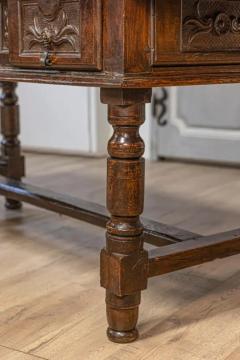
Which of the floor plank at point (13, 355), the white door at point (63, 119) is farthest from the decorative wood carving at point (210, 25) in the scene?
the white door at point (63, 119)

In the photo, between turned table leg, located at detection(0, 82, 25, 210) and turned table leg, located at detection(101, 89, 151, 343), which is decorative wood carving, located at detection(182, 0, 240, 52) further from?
turned table leg, located at detection(0, 82, 25, 210)

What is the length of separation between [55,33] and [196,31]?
0.72ft

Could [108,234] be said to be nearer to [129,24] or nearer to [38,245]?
[129,24]

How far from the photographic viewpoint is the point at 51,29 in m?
1.03

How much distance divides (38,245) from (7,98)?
470 mm

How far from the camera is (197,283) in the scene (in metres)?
1.31

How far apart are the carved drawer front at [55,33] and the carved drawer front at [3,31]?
65 mm

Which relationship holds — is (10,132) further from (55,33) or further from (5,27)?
(55,33)

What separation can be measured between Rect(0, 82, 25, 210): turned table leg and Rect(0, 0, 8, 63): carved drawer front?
1.97 feet

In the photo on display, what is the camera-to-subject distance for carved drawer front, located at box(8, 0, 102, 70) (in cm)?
95

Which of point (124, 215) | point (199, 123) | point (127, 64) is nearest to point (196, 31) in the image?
point (127, 64)

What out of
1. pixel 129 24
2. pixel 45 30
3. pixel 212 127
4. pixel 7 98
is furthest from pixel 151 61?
pixel 212 127

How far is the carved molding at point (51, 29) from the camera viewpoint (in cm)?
100

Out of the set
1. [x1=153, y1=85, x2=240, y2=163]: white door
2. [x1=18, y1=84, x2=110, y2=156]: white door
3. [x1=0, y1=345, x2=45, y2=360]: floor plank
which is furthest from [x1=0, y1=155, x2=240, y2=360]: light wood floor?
[x1=18, y1=84, x2=110, y2=156]: white door
